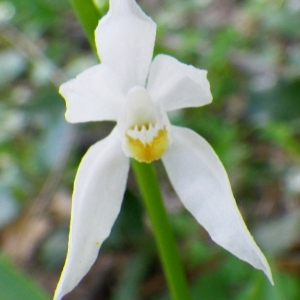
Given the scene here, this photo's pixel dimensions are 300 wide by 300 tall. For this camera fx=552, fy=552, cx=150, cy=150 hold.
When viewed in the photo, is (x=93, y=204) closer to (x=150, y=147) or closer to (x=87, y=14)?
(x=150, y=147)

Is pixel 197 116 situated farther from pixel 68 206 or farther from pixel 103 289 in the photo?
pixel 103 289

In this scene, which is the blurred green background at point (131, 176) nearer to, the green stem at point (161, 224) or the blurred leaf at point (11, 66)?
the blurred leaf at point (11, 66)

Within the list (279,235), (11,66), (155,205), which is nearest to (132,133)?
(155,205)

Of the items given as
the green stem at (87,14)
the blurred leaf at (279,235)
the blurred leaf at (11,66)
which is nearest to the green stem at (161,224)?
the green stem at (87,14)

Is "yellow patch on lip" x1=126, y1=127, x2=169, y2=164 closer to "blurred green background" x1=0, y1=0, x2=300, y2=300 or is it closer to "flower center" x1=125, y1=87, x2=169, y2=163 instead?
"flower center" x1=125, y1=87, x2=169, y2=163

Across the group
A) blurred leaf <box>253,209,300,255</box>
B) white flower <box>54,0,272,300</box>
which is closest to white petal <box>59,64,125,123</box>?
white flower <box>54,0,272,300</box>

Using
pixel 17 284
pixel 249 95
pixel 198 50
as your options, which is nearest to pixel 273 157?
pixel 198 50
